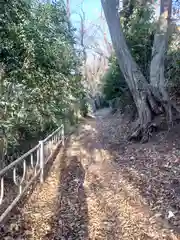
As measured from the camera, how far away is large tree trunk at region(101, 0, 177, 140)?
6601 mm

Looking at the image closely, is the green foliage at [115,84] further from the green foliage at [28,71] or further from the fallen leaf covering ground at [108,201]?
the fallen leaf covering ground at [108,201]

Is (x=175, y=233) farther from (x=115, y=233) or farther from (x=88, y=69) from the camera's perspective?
(x=88, y=69)

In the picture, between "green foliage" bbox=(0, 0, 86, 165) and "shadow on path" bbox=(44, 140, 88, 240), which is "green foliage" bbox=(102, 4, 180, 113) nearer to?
"green foliage" bbox=(0, 0, 86, 165)

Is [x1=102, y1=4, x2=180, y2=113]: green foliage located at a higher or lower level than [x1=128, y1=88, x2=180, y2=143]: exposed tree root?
higher

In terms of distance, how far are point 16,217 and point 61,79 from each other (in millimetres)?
4870

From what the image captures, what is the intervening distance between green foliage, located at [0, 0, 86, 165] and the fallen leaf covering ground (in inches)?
48.5

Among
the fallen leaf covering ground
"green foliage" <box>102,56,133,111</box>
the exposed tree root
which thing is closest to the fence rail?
the fallen leaf covering ground

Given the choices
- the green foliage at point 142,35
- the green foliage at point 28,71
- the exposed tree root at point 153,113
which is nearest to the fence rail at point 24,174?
the green foliage at point 28,71

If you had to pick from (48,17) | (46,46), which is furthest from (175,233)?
(48,17)

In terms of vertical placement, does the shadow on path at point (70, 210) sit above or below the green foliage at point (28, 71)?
below

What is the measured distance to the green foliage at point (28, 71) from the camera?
4.29 meters

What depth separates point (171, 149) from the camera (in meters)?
5.38

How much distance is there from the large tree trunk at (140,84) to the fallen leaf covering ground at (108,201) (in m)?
1.04

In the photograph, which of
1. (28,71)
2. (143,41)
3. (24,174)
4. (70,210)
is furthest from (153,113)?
(143,41)
